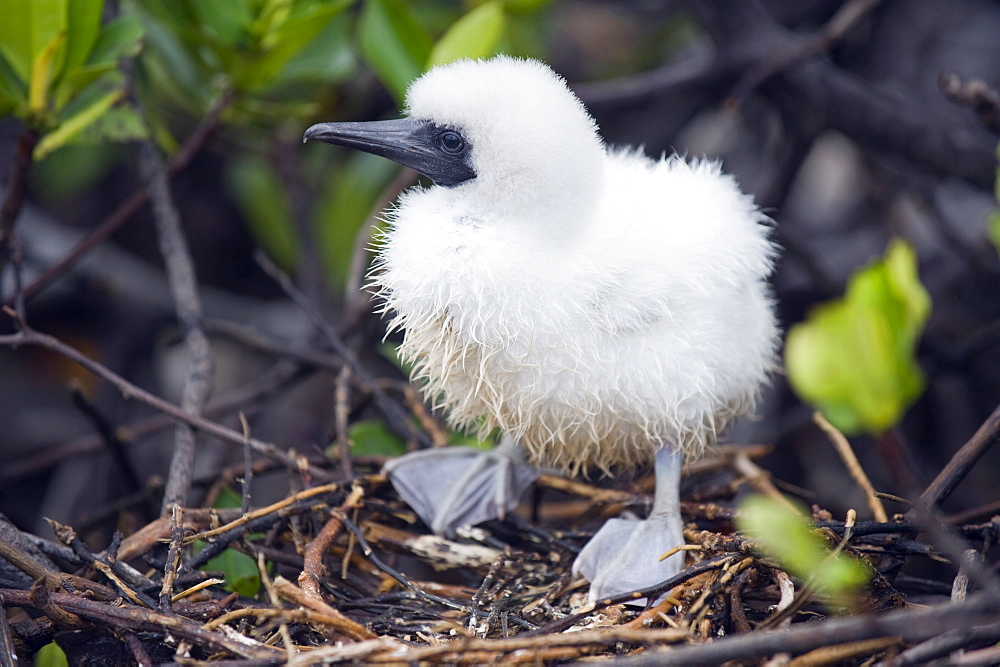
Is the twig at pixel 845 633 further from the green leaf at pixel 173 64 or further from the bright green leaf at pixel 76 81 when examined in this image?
the green leaf at pixel 173 64

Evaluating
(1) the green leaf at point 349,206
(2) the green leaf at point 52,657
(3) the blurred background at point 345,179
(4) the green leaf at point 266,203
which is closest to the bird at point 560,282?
(3) the blurred background at point 345,179

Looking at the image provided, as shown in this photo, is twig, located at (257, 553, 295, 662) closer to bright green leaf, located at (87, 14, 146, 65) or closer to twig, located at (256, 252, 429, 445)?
twig, located at (256, 252, 429, 445)

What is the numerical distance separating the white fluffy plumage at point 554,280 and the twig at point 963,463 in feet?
1.21

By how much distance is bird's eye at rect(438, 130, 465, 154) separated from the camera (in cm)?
148

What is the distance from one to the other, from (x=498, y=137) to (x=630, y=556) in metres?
0.78

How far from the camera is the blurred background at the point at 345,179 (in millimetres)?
1884

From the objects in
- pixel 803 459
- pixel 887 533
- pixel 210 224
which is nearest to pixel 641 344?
pixel 887 533

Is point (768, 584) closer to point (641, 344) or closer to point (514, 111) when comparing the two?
point (641, 344)

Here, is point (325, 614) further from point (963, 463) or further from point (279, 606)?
point (963, 463)

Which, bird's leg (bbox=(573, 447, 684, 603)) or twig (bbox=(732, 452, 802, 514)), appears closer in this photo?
bird's leg (bbox=(573, 447, 684, 603))

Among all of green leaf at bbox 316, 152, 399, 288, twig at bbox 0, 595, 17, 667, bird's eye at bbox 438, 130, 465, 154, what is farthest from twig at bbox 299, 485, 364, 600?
green leaf at bbox 316, 152, 399, 288

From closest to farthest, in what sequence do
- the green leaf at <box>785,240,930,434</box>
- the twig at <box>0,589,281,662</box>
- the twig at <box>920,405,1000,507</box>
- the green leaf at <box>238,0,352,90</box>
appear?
1. the green leaf at <box>785,240,930,434</box>
2. the twig at <box>0,589,281,662</box>
3. the twig at <box>920,405,1000,507</box>
4. the green leaf at <box>238,0,352,90</box>

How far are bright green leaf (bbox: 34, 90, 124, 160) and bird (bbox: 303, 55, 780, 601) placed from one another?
1.98ft

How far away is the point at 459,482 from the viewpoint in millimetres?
1755
